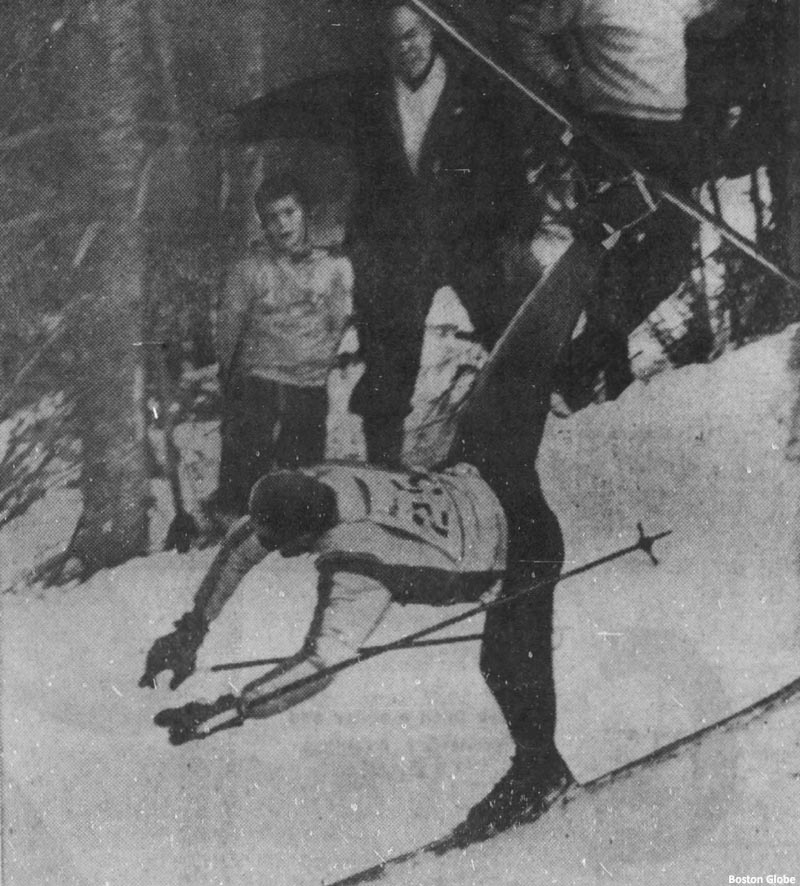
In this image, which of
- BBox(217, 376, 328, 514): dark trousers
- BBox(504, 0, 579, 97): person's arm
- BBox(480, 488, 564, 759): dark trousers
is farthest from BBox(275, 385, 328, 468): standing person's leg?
BBox(504, 0, 579, 97): person's arm

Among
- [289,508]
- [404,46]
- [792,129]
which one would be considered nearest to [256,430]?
[289,508]

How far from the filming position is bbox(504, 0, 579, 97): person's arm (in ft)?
8.45

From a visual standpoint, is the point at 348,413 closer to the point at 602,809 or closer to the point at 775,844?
the point at 602,809

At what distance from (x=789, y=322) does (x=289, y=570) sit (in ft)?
4.67

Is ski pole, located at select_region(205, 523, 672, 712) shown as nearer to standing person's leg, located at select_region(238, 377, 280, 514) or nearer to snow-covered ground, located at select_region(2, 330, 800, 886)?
snow-covered ground, located at select_region(2, 330, 800, 886)

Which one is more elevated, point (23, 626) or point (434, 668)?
point (23, 626)

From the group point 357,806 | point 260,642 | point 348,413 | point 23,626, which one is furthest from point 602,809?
point 23,626

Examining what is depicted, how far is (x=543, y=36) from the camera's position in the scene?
2576 millimetres

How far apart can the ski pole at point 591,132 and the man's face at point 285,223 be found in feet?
1.93

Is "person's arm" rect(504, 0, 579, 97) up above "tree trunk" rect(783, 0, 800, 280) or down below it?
above

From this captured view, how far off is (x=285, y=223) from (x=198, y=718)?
1.29 meters

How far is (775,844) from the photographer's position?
8.55 ft

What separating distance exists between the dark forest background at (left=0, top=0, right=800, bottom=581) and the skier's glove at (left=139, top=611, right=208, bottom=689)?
0.76 ft

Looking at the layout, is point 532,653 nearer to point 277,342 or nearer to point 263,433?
point 263,433
